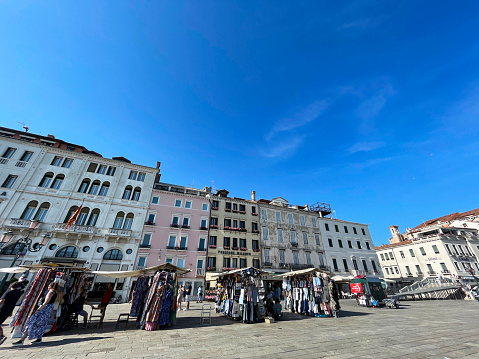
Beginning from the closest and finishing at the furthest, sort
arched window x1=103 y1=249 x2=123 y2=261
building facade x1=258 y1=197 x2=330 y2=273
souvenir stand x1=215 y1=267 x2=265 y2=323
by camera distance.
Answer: souvenir stand x1=215 y1=267 x2=265 y2=323 → arched window x1=103 y1=249 x2=123 y2=261 → building facade x1=258 y1=197 x2=330 y2=273

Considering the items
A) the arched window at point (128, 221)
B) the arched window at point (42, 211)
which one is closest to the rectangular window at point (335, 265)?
the arched window at point (128, 221)

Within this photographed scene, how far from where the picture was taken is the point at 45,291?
8.07 m

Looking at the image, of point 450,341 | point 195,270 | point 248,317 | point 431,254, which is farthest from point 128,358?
point 431,254

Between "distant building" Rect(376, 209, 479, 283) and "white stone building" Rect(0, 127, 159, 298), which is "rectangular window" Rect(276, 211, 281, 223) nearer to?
"white stone building" Rect(0, 127, 159, 298)

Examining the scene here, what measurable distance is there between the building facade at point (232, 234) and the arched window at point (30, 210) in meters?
19.8

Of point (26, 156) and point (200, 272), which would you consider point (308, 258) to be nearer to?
point (200, 272)

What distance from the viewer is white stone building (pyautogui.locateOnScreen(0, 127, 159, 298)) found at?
2055 cm

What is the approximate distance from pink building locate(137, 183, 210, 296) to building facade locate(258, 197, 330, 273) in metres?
9.13

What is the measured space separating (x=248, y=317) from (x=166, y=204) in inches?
785

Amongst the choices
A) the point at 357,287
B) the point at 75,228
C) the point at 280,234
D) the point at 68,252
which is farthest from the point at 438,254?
the point at 68,252

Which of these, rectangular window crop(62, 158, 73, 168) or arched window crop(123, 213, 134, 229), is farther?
rectangular window crop(62, 158, 73, 168)

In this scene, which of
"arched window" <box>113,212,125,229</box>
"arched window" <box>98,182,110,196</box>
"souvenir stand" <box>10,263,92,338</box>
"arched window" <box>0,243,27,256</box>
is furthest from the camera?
"arched window" <box>98,182,110,196</box>

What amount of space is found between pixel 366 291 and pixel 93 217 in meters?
30.7

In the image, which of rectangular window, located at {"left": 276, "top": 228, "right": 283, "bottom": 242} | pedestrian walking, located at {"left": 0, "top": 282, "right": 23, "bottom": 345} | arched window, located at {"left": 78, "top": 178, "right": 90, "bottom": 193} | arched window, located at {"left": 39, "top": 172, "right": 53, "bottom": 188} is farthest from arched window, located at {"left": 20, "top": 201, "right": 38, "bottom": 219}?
rectangular window, located at {"left": 276, "top": 228, "right": 283, "bottom": 242}
